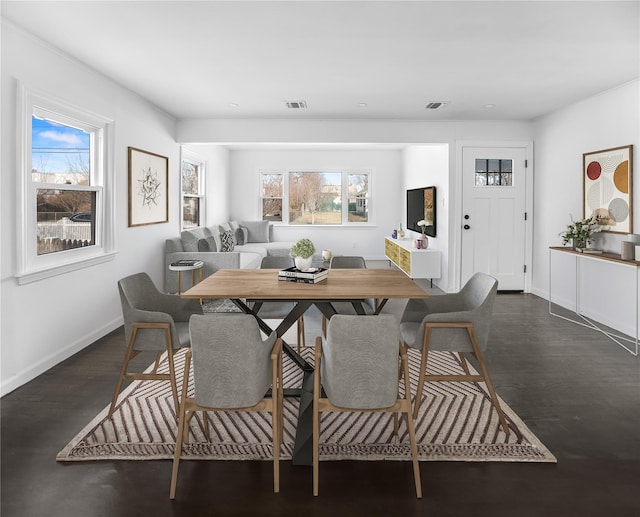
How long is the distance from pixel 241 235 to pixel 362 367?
23.5 feet

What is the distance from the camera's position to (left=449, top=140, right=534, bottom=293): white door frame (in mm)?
6621

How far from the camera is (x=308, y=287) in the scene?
2.90m

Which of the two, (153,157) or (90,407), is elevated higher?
(153,157)

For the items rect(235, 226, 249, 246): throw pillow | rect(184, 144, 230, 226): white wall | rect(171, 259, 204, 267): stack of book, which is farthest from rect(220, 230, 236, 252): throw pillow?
rect(235, 226, 249, 246): throw pillow

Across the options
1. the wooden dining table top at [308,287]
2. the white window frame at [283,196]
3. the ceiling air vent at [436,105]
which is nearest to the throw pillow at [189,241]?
the wooden dining table top at [308,287]

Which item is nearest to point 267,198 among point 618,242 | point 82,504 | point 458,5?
point 618,242

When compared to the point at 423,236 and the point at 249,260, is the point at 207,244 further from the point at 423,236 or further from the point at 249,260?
the point at 423,236

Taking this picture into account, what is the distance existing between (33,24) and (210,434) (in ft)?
9.74

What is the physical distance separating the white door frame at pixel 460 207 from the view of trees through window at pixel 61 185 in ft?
15.3

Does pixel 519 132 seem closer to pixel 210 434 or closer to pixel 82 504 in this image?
pixel 210 434

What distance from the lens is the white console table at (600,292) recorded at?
455cm

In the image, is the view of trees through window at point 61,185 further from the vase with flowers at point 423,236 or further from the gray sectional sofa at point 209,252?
the vase with flowers at point 423,236

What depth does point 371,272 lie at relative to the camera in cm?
352

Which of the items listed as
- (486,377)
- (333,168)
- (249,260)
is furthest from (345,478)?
(333,168)
